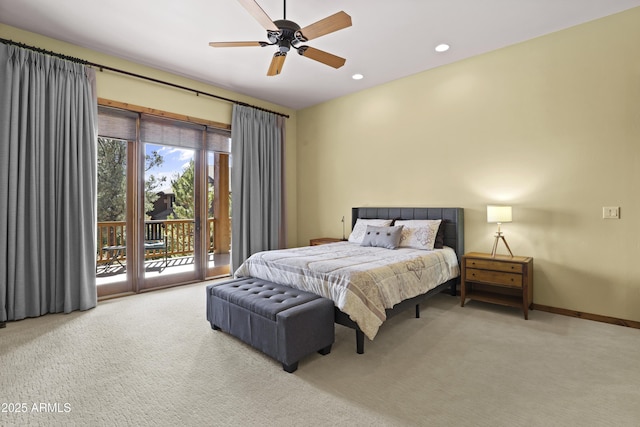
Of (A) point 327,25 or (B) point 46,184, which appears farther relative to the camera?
(B) point 46,184

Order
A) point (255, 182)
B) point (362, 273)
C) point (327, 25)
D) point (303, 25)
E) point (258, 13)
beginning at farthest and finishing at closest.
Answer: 1. point (255, 182)
2. point (303, 25)
3. point (362, 273)
4. point (327, 25)
5. point (258, 13)

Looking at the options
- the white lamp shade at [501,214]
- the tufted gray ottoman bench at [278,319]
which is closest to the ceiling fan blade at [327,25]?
the tufted gray ottoman bench at [278,319]

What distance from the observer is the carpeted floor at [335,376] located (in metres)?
1.79

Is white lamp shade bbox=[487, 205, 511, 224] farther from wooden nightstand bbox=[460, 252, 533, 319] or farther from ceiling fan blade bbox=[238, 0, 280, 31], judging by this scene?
ceiling fan blade bbox=[238, 0, 280, 31]

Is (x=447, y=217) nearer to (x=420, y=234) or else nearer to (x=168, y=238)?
(x=420, y=234)

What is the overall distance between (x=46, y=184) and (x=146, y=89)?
175 centimetres

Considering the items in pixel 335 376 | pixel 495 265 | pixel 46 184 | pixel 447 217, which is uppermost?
pixel 46 184

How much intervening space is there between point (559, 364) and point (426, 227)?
2025 mm

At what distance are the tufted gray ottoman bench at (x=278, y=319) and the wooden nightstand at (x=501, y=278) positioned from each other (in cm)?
202

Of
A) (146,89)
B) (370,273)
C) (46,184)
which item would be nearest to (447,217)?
(370,273)

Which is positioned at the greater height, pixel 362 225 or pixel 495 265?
pixel 362 225

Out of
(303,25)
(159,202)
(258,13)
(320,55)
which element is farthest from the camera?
(159,202)

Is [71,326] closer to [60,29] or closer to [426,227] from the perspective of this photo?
[60,29]

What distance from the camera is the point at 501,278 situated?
3.44 m
